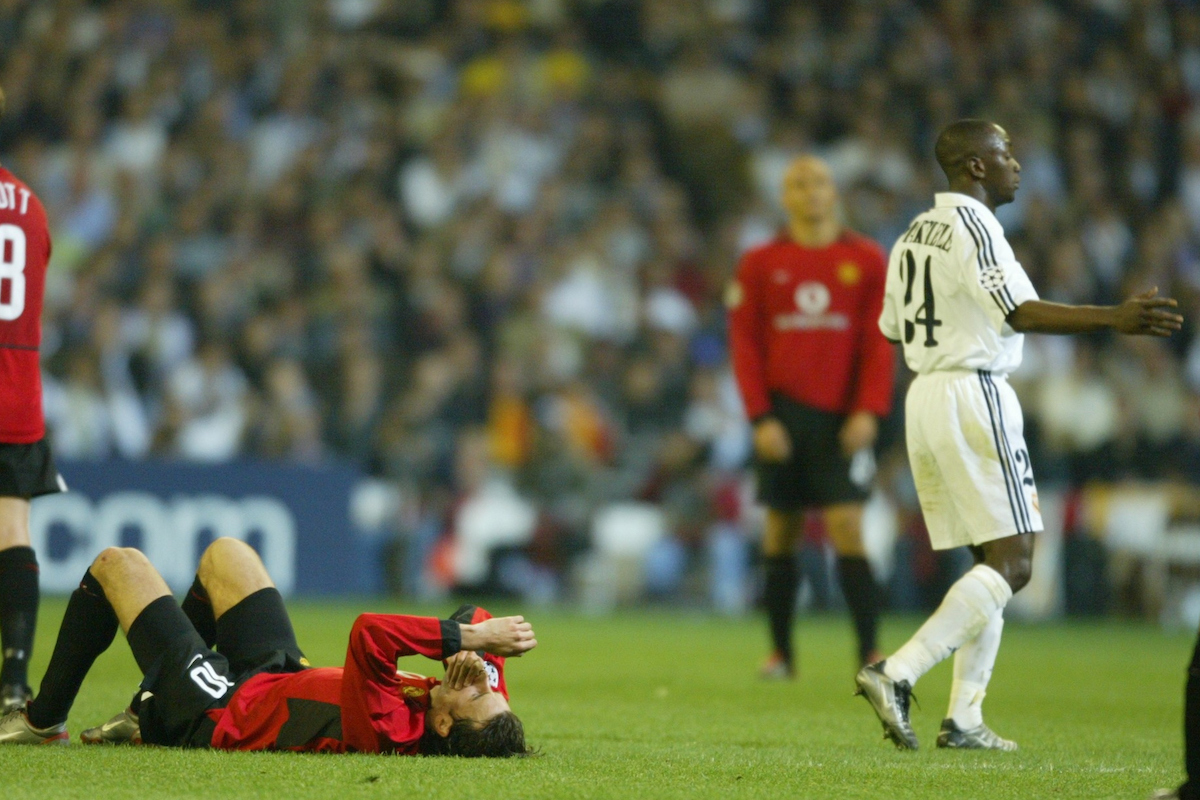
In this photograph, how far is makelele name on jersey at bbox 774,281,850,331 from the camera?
7.95 meters

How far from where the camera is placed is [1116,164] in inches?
671

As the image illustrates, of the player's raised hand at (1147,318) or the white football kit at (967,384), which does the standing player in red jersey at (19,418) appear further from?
the player's raised hand at (1147,318)

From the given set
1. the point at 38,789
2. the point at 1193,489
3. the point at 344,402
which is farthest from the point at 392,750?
the point at 1193,489

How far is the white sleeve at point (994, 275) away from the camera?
5.19m

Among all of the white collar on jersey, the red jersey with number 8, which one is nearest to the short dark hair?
the red jersey with number 8

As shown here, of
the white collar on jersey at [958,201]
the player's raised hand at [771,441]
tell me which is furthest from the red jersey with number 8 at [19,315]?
the player's raised hand at [771,441]

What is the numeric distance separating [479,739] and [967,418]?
196 centimetres

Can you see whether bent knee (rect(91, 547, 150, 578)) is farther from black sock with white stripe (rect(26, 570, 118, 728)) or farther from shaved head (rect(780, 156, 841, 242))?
shaved head (rect(780, 156, 841, 242))

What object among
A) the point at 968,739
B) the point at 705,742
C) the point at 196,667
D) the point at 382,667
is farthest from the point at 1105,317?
the point at 196,667

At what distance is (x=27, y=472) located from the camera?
18.4ft

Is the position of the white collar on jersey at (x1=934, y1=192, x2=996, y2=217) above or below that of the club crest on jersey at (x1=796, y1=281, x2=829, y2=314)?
above

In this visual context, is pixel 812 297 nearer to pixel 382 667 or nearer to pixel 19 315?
pixel 19 315

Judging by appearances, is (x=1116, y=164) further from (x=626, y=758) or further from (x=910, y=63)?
(x=626, y=758)

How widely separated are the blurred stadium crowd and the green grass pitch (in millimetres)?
3566
